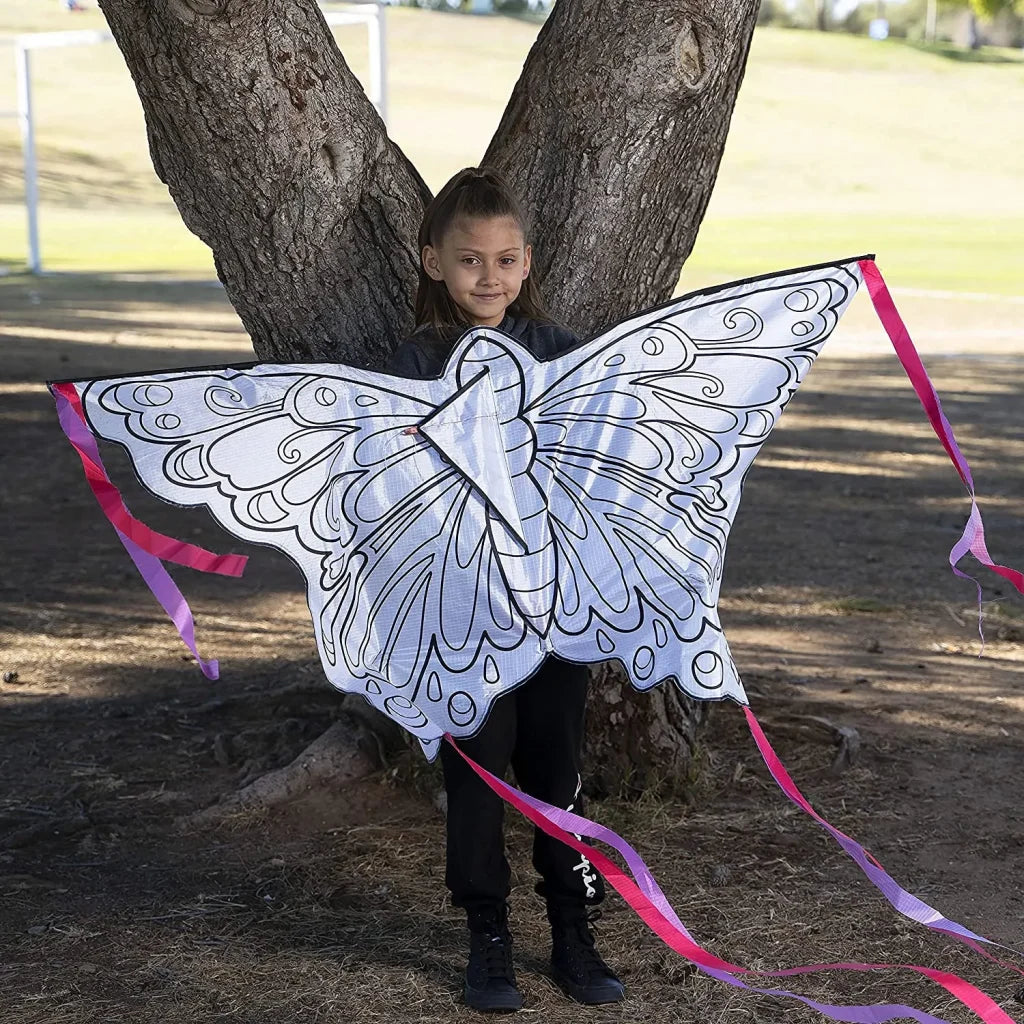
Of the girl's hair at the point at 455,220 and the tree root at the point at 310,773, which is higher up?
the girl's hair at the point at 455,220

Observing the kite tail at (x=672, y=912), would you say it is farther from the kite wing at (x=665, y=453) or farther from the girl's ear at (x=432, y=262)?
the girl's ear at (x=432, y=262)

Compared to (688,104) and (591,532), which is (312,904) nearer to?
(591,532)

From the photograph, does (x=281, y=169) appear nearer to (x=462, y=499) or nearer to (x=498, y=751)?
(x=462, y=499)

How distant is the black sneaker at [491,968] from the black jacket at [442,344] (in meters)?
1.18

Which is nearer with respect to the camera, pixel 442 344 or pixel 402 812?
pixel 442 344

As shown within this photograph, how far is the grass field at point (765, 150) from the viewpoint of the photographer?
26906mm

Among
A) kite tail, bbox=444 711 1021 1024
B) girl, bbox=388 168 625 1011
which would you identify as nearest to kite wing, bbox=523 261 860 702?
girl, bbox=388 168 625 1011

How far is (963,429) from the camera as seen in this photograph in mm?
10234

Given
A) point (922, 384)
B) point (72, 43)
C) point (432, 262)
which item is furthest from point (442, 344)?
point (72, 43)

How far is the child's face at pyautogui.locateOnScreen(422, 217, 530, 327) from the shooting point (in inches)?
125

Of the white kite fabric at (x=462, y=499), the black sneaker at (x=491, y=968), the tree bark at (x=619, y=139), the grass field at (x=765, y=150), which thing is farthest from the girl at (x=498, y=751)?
the grass field at (x=765, y=150)

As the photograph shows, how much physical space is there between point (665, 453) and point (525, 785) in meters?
0.80

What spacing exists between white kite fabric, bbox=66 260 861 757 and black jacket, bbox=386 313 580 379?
6cm

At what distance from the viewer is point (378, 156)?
380 centimetres
